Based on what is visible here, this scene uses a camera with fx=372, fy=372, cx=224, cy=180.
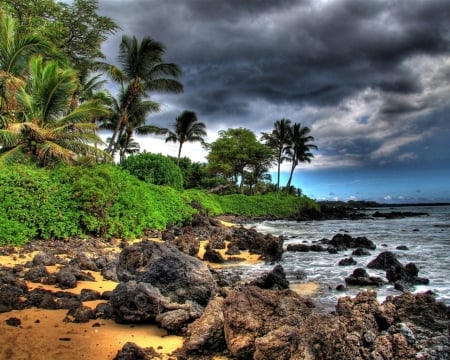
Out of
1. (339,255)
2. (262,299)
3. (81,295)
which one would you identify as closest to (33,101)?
(81,295)

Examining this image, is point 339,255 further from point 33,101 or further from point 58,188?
point 33,101

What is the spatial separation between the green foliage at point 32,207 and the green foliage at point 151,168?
1055cm

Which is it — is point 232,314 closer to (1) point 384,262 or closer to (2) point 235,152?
(1) point 384,262

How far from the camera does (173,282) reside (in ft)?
20.6

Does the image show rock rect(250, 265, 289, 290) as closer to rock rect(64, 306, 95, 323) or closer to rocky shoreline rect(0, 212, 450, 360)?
rocky shoreline rect(0, 212, 450, 360)

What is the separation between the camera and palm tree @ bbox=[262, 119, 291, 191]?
54.1 m

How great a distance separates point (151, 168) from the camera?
78.6ft

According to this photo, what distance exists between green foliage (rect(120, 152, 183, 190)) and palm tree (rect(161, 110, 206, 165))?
2055cm

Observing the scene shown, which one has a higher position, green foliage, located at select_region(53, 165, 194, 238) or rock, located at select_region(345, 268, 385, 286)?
green foliage, located at select_region(53, 165, 194, 238)

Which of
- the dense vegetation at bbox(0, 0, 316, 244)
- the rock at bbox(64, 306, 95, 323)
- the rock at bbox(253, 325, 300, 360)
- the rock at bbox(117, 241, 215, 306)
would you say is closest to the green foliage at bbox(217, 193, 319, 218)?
the dense vegetation at bbox(0, 0, 316, 244)

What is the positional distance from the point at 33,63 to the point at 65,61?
20.7 feet

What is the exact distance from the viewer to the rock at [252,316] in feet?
14.5

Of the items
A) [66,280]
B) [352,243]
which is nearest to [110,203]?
[66,280]

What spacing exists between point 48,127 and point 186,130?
1159 inches
